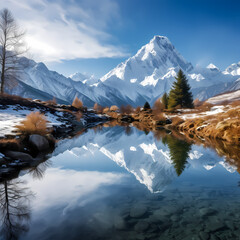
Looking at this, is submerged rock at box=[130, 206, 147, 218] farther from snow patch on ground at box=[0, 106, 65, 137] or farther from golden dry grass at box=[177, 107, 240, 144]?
golden dry grass at box=[177, 107, 240, 144]

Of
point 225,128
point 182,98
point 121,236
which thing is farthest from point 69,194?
point 182,98

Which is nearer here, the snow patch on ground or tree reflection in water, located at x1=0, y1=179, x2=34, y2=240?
tree reflection in water, located at x1=0, y1=179, x2=34, y2=240

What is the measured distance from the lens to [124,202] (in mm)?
5930

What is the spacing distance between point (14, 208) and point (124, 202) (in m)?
3.60

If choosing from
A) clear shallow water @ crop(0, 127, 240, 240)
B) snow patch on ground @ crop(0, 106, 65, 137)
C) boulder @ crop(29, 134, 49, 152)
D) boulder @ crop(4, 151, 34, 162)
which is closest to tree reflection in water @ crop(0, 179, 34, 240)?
clear shallow water @ crop(0, 127, 240, 240)

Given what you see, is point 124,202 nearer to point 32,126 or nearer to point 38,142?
point 38,142

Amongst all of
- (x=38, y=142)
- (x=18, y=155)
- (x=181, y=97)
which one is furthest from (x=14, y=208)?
(x=181, y=97)

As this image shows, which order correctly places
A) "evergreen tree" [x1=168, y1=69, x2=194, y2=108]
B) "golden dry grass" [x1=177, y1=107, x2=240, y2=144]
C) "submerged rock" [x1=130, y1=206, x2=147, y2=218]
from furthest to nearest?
"evergreen tree" [x1=168, y1=69, x2=194, y2=108] → "golden dry grass" [x1=177, y1=107, x2=240, y2=144] → "submerged rock" [x1=130, y1=206, x2=147, y2=218]

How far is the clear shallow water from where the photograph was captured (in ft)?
14.3

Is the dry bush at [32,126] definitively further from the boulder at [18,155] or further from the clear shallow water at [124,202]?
the clear shallow water at [124,202]

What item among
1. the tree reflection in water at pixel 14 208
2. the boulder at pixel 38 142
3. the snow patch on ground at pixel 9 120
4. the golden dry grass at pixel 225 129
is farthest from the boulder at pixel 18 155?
the golden dry grass at pixel 225 129

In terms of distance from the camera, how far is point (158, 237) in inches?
161

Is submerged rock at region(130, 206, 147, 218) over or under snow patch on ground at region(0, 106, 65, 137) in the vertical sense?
under

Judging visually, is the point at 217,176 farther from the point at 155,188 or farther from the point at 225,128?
the point at 225,128
